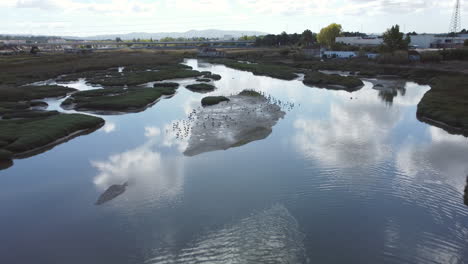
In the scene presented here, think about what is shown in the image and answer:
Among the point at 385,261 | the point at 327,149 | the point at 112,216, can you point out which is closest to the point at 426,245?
the point at 385,261

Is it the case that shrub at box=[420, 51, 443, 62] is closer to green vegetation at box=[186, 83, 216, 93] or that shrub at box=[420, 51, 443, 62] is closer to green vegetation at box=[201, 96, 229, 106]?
green vegetation at box=[186, 83, 216, 93]

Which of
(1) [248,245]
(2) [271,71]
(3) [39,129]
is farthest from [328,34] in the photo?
(1) [248,245]

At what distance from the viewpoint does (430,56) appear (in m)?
80.0

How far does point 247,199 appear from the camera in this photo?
63.6ft

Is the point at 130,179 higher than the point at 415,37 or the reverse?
the reverse

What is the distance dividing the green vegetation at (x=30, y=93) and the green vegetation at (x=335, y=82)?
40986 millimetres

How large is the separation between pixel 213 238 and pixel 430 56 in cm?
8236

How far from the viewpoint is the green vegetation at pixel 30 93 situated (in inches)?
1794

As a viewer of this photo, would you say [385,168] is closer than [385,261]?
No

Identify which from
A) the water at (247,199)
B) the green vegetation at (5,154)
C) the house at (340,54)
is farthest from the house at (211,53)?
the green vegetation at (5,154)

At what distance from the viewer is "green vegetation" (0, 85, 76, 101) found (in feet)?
149

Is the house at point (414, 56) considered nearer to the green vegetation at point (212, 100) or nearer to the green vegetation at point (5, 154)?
the green vegetation at point (212, 100)

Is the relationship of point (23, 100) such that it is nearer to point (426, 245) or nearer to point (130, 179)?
point (130, 179)

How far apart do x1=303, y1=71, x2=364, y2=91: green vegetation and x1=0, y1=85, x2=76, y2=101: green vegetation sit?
41.0 m
